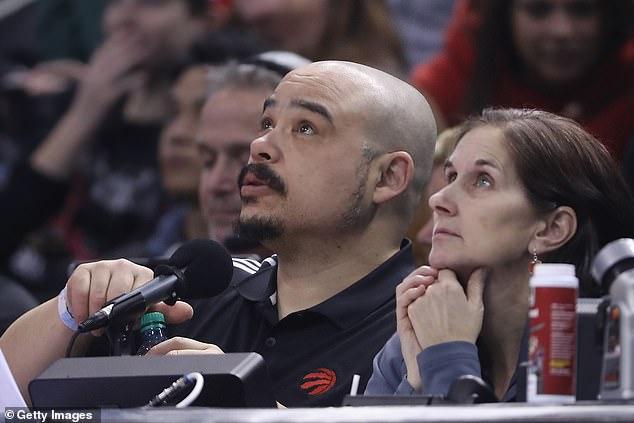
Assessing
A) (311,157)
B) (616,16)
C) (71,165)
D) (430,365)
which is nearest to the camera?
(430,365)

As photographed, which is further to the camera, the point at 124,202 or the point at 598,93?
the point at 124,202

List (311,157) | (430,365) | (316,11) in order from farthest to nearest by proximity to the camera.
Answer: (316,11), (311,157), (430,365)

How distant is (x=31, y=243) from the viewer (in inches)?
243

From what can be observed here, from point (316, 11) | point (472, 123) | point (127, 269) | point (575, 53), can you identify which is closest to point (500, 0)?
point (575, 53)

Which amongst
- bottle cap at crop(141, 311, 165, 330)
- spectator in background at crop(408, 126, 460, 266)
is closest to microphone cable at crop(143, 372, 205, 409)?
bottle cap at crop(141, 311, 165, 330)

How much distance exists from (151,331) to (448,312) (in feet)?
2.29

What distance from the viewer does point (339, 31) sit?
18.3ft

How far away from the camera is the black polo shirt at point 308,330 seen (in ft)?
11.7

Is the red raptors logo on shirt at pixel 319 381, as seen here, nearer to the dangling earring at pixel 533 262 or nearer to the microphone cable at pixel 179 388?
the dangling earring at pixel 533 262

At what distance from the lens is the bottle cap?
341 centimetres

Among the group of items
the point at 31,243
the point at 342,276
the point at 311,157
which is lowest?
the point at 31,243

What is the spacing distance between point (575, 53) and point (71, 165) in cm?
210

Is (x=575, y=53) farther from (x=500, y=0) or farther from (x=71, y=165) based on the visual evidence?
(x=71, y=165)

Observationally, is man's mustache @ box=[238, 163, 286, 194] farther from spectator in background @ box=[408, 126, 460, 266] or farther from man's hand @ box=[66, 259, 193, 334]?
spectator in background @ box=[408, 126, 460, 266]
